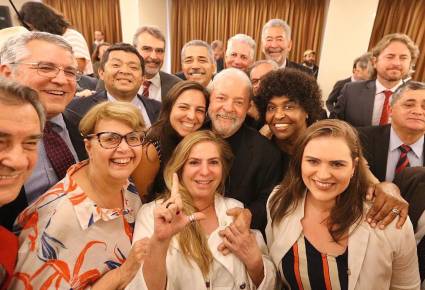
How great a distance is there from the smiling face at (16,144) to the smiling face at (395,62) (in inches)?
121

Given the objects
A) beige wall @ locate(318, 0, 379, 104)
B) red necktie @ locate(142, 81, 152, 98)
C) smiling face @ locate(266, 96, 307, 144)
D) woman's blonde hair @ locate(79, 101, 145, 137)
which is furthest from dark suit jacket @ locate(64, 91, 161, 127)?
beige wall @ locate(318, 0, 379, 104)

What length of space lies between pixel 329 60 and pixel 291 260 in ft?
15.7

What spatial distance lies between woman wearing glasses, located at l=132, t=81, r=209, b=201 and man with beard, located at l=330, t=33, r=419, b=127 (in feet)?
5.76

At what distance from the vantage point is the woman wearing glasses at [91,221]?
3.98 feet

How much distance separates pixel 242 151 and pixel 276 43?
2.00m

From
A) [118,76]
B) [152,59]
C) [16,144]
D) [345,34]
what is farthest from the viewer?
[345,34]

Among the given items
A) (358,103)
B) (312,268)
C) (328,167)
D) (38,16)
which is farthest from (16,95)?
(358,103)

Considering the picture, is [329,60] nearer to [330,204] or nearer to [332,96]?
[332,96]

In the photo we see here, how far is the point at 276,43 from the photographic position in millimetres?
3484

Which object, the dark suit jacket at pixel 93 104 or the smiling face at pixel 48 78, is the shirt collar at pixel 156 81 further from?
the smiling face at pixel 48 78

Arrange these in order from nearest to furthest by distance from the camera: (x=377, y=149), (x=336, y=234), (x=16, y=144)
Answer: (x=16, y=144), (x=336, y=234), (x=377, y=149)

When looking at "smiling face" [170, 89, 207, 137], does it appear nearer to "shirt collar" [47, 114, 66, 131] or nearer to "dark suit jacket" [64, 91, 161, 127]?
"shirt collar" [47, 114, 66, 131]

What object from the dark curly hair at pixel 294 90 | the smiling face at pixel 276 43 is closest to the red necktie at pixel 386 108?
the dark curly hair at pixel 294 90

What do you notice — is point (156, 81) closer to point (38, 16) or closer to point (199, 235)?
point (38, 16)
